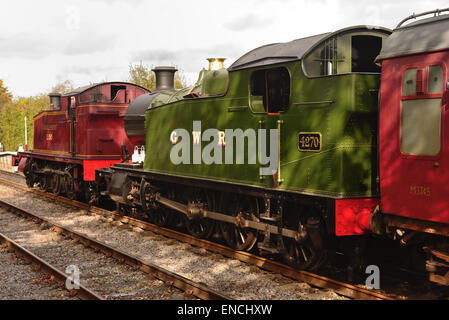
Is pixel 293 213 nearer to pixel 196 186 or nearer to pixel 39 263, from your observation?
pixel 196 186

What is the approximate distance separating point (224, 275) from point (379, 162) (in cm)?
314

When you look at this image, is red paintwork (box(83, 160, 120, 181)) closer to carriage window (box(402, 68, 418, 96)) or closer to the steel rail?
the steel rail

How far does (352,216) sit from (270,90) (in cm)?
248

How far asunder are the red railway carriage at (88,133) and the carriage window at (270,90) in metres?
6.48

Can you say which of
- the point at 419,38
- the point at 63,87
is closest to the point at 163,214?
the point at 419,38

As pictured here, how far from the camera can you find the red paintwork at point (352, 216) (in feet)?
21.0

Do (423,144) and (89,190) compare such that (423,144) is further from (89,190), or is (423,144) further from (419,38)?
(89,190)

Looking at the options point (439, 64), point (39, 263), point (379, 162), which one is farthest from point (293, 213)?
point (39, 263)

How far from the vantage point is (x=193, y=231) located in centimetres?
1034

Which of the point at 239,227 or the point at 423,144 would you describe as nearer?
the point at 423,144
